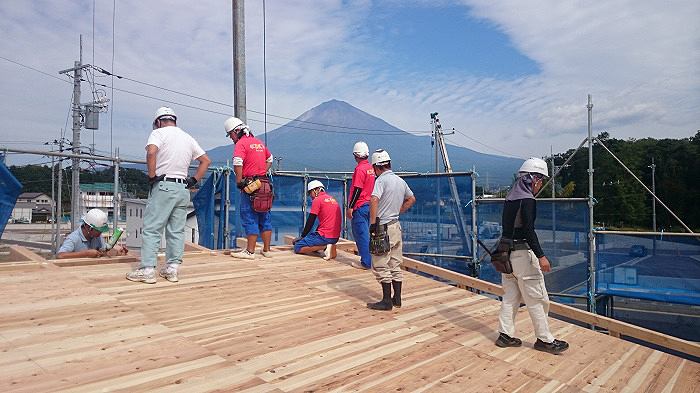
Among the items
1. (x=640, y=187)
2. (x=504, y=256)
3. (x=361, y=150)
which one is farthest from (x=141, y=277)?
(x=640, y=187)

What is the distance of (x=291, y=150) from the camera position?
130125mm

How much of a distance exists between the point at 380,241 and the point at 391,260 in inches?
10.8

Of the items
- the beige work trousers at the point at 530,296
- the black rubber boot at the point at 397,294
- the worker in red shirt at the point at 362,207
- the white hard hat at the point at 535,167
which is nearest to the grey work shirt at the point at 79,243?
the worker in red shirt at the point at 362,207

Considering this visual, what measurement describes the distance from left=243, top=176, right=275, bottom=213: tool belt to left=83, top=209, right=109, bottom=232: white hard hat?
176cm

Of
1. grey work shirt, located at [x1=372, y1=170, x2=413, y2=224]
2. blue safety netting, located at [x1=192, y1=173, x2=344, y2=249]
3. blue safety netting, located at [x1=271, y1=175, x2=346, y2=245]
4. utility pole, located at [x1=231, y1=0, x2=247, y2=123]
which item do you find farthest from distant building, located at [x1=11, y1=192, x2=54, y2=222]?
grey work shirt, located at [x1=372, y1=170, x2=413, y2=224]

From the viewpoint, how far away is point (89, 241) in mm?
5691

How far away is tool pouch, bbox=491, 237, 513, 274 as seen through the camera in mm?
3660

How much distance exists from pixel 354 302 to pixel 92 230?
3497 mm

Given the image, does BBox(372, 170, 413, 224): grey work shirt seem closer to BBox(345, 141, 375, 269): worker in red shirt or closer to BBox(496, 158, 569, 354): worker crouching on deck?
BBox(496, 158, 569, 354): worker crouching on deck

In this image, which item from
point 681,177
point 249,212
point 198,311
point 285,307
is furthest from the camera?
point 681,177

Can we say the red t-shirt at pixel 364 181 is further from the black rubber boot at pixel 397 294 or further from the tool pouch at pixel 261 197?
the black rubber boot at pixel 397 294

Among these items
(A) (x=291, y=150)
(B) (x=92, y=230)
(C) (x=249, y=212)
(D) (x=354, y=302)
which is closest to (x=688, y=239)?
(D) (x=354, y=302)

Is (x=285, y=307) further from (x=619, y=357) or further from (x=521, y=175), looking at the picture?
(x=619, y=357)

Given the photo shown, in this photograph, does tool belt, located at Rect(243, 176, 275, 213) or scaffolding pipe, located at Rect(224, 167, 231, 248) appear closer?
tool belt, located at Rect(243, 176, 275, 213)
